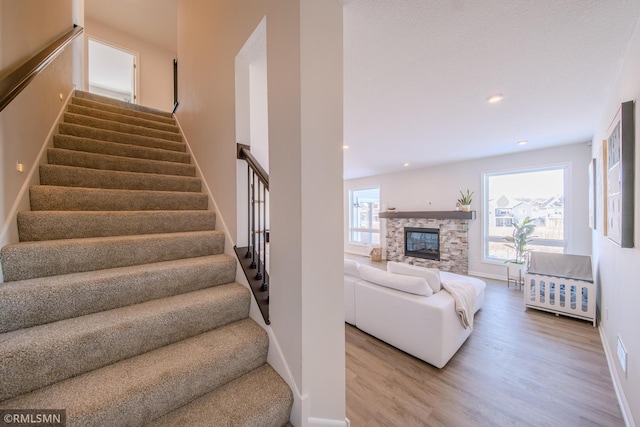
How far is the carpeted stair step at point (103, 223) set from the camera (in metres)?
1.43

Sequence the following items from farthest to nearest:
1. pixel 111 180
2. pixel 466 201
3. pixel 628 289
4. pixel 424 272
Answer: pixel 466 201, pixel 424 272, pixel 111 180, pixel 628 289

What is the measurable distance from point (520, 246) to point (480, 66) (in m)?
3.99

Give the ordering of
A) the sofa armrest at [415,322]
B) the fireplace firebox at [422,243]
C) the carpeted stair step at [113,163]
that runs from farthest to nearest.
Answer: the fireplace firebox at [422,243] < the sofa armrest at [415,322] < the carpeted stair step at [113,163]

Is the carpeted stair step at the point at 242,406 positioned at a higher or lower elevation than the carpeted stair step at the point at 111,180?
lower

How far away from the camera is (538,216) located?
4.48 m

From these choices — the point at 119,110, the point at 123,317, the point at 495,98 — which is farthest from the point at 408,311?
the point at 119,110

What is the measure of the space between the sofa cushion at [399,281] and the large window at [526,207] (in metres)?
3.71

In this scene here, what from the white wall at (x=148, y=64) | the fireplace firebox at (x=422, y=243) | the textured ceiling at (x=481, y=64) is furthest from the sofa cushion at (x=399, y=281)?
the white wall at (x=148, y=64)

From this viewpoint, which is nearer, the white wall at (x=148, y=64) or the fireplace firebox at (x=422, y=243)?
the white wall at (x=148, y=64)

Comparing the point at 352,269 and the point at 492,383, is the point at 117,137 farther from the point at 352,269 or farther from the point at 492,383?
the point at 492,383

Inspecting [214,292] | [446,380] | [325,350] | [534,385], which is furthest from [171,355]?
[534,385]

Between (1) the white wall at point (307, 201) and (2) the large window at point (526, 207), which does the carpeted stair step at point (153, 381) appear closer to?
(1) the white wall at point (307, 201)

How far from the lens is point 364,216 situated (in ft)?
25.5

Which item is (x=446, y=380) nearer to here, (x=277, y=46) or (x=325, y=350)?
(x=325, y=350)
